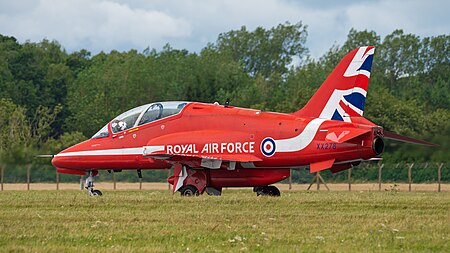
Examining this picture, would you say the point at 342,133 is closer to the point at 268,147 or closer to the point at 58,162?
the point at 268,147

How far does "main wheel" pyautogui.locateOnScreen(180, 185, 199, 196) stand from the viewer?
105 feet

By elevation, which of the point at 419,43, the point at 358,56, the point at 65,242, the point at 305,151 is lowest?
the point at 65,242

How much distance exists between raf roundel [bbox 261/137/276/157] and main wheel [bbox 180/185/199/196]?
2324 millimetres

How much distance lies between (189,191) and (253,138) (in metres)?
2.45

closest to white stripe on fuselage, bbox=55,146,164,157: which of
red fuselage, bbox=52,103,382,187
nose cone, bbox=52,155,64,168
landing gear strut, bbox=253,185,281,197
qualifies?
red fuselage, bbox=52,103,382,187

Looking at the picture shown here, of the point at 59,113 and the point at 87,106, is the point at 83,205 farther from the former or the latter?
the point at 59,113

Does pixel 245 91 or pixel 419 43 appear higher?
pixel 419 43

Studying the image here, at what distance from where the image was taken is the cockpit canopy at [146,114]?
33.7 metres

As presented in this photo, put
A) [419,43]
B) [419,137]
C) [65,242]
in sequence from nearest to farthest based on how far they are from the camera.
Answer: [65,242] → [419,137] → [419,43]

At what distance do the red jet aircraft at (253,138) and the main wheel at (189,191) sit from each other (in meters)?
0.03

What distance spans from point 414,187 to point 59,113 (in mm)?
49364

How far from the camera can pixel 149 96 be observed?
86.5 metres

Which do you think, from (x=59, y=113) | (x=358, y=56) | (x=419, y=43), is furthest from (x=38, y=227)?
(x=419, y=43)

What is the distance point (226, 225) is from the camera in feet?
67.9
